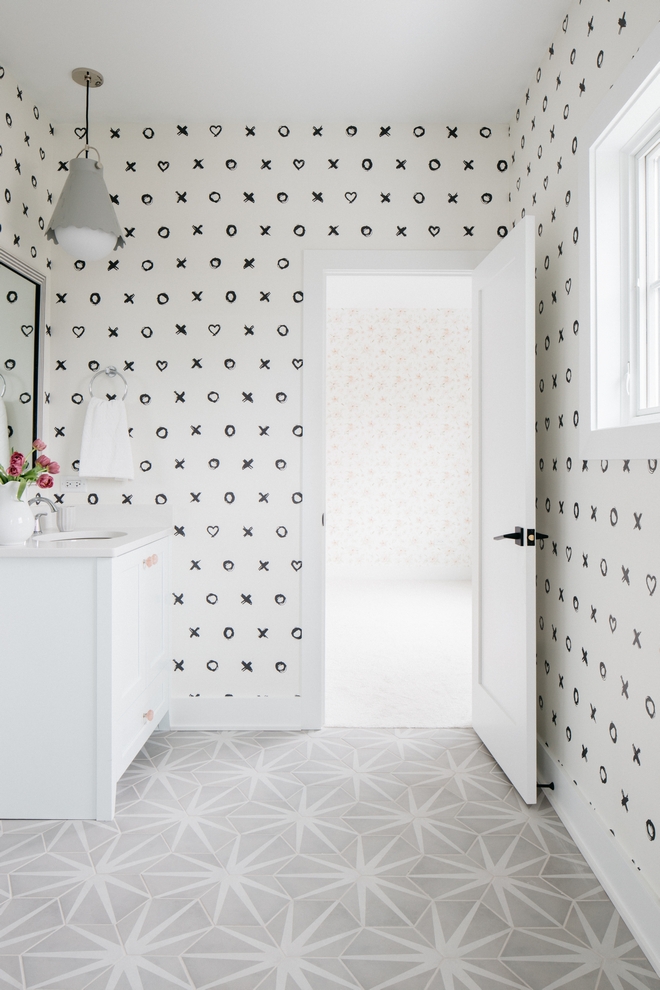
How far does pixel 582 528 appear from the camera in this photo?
199cm

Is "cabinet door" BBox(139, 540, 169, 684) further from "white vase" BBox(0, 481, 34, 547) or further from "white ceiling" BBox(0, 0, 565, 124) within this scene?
"white ceiling" BBox(0, 0, 565, 124)

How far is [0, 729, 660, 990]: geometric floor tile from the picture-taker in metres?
1.41

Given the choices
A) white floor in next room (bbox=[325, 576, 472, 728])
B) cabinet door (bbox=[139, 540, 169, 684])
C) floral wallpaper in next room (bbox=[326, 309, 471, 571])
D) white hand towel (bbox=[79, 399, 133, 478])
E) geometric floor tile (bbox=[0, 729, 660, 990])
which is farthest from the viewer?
floral wallpaper in next room (bbox=[326, 309, 471, 571])

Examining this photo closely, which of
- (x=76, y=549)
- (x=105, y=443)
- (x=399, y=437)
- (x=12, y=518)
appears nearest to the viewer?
(x=76, y=549)

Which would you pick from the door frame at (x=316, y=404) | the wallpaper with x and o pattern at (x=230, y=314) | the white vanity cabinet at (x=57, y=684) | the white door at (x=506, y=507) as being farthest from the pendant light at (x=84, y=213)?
the white door at (x=506, y=507)

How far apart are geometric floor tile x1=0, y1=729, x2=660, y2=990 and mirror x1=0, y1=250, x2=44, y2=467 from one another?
1.37 m

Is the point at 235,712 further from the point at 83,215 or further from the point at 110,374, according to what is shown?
the point at 83,215

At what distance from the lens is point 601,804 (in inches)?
70.9

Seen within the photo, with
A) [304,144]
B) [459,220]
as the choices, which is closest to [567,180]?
[459,220]

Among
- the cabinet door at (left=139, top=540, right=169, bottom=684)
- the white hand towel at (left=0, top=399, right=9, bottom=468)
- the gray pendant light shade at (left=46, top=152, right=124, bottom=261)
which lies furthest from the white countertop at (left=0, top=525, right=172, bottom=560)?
the gray pendant light shade at (left=46, top=152, right=124, bottom=261)

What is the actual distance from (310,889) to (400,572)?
489 cm

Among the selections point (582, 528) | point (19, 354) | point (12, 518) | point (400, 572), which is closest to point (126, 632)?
point (12, 518)

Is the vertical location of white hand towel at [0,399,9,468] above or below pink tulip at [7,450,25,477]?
above

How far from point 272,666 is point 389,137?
2.37 m
